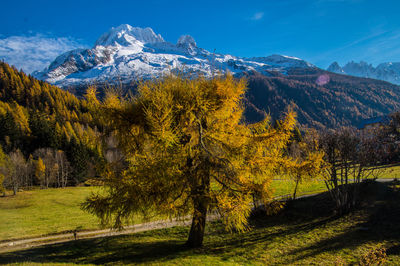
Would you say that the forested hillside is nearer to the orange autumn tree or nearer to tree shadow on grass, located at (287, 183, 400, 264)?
the orange autumn tree

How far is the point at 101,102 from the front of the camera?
8992mm

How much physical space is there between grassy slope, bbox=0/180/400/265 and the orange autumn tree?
1.73 meters

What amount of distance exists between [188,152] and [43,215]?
2467 cm

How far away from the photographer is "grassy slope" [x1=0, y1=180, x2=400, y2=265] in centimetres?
876

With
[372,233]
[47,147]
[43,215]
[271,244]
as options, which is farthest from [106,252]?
[47,147]

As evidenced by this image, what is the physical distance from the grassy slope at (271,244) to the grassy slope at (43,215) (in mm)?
2349

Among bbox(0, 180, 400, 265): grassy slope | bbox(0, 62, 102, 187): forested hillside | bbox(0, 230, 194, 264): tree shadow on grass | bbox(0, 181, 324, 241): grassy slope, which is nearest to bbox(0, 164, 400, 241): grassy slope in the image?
bbox(0, 181, 324, 241): grassy slope

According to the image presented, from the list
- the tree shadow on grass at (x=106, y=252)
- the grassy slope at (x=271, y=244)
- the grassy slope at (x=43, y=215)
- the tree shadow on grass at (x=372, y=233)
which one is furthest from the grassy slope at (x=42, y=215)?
the tree shadow on grass at (x=106, y=252)

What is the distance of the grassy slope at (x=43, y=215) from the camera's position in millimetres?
17391

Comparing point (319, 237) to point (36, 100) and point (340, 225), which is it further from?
point (36, 100)

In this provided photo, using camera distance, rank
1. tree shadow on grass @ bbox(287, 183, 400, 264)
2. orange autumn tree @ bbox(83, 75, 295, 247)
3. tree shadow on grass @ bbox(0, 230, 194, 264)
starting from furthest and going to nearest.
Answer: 1. tree shadow on grass @ bbox(287, 183, 400, 264)
2. tree shadow on grass @ bbox(0, 230, 194, 264)
3. orange autumn tree @ bbox(83, 75, 295, 247)

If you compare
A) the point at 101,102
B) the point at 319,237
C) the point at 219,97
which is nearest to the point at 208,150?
the point at 219,97

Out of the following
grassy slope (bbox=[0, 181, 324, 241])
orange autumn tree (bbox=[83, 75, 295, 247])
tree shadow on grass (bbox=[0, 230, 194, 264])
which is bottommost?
grassy slope (bbox=[0, 181, 324, 241])

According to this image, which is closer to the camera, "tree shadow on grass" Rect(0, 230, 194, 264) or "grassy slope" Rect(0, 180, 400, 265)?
"tree shadow on grass" Rect(0, 230, 194, 264)
